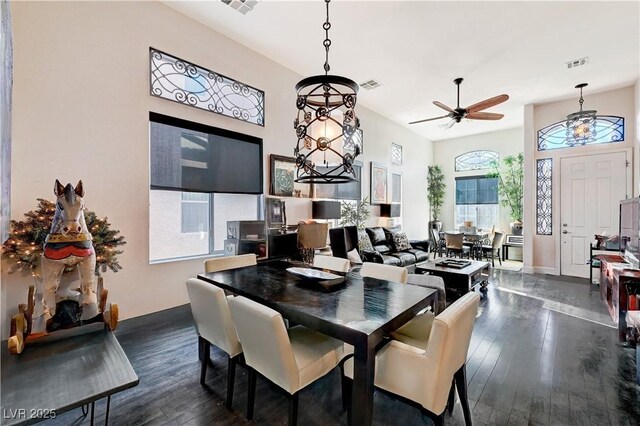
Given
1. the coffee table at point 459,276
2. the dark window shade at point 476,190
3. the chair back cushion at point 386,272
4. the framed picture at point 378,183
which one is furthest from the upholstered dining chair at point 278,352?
the dark window shade at point 476,190

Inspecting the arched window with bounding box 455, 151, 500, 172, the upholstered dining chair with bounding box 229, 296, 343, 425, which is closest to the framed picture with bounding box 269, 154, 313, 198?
the upholstered dining chair with bounding box 229, 296, 343, 425

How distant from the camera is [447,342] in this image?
1353 millimetres

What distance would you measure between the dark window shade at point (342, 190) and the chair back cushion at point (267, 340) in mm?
3804

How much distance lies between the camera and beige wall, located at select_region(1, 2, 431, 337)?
8.18 ft

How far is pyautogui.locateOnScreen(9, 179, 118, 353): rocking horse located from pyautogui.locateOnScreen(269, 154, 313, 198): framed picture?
2674 millimetres

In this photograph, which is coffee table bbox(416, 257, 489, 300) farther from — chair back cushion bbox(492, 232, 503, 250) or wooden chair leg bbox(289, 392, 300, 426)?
wooden chair leg bbox(289, 392, 300, 426)

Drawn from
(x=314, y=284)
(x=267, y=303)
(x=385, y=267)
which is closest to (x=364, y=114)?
(x=385, y=267)

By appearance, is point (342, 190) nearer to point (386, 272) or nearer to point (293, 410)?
point (386, 272)

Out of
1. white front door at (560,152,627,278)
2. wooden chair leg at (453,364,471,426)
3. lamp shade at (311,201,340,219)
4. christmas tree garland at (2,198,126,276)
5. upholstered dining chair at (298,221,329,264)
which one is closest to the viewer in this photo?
wooden chair leg at (453,364,471,426)

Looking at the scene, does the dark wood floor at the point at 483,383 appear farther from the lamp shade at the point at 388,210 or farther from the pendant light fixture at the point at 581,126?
the pendant light fixture at the point at 581,126

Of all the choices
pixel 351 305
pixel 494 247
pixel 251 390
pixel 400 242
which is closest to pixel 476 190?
pixel 494 247

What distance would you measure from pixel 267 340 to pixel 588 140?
7.41m

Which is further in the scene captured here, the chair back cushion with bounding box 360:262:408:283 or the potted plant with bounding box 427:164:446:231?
the potted plant with bounding box 427:164:446:231

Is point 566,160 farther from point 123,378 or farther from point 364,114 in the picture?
point 123,378
